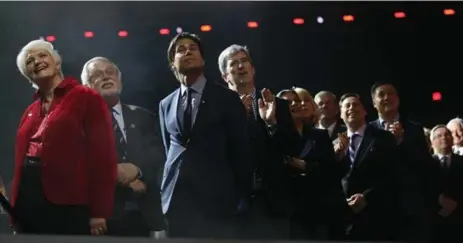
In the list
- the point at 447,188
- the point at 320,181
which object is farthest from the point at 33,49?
the point at 447,188

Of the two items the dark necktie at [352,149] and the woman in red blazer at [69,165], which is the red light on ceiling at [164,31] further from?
the dark necktie at [352,149]

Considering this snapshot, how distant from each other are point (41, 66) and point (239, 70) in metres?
0.55

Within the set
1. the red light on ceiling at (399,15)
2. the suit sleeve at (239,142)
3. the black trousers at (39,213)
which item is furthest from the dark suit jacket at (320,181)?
the black trousers at (39,213)

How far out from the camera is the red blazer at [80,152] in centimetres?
187

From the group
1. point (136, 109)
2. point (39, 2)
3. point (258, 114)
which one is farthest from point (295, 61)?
point (39, 2)

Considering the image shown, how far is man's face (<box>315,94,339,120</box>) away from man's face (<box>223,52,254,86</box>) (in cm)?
21

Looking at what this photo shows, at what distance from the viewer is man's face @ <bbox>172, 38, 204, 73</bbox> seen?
1.90 metres

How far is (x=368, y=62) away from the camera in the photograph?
1.87 meters

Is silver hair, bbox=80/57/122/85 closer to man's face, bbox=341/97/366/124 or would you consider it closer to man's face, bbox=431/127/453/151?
man's face, bbox=341/97/366/124

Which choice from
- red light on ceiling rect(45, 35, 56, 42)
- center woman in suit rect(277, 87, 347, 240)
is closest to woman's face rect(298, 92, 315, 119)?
center woman in suit rect(277, 87, 347, 240)

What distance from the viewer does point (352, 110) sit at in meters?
1.87

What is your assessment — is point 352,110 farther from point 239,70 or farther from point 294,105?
point 239,70

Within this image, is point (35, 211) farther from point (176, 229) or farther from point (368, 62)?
point (368, 62)

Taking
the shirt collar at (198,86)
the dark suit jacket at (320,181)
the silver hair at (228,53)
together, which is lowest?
the dark suit jacket at (320,181)
